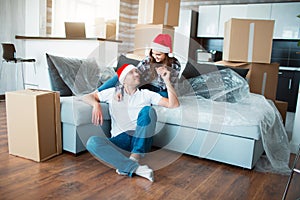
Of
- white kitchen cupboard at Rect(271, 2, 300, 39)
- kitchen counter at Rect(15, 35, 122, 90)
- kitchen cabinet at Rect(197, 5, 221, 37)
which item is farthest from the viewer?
kitchen cabinet at Rect(197, 5, 221, 37)

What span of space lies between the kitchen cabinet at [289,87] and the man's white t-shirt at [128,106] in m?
3.83

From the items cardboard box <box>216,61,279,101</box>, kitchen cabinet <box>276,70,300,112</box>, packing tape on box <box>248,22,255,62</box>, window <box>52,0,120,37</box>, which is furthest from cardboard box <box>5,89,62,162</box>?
kitchen cabinet <box>276,70,300,112</box>

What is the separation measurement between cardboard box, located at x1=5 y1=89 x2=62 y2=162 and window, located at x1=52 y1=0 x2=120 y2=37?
341 centimetres

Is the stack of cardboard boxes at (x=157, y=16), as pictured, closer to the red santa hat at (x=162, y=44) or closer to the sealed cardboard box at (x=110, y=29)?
the red santa hat at (x=162, y=44)

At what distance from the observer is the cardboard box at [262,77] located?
289cm

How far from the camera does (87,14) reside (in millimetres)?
5977

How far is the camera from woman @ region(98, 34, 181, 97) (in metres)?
1.96

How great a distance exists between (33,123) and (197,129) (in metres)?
1.21

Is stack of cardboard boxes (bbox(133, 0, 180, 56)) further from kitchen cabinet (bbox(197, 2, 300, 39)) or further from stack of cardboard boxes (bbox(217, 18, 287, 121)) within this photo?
kitchen cabinet (bbox(197, 2, 300, 39))

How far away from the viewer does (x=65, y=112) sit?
215 cm

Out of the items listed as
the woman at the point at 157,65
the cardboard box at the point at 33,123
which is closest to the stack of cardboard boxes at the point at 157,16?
the woman at the point at 157,65

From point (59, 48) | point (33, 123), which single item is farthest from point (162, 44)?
point (59, 48)

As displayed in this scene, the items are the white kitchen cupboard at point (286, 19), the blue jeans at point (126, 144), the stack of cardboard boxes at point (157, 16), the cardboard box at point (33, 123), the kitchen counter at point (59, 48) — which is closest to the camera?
the blue jeans at point (126, 144)

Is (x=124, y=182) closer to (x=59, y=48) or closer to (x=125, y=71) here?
(x=125, y=71)
